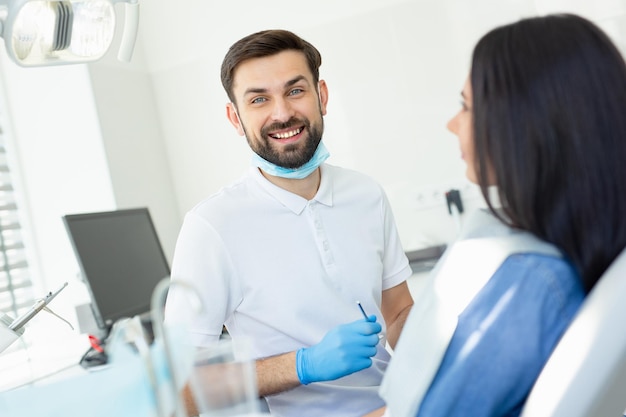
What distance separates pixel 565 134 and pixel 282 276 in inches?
32.9

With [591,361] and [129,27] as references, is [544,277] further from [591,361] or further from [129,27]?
[129,27]

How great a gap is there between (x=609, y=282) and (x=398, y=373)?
1.03 ft

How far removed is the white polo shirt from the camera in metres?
1.58

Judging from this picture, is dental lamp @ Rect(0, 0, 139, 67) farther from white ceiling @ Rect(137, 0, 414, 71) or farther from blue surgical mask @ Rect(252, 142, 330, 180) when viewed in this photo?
white ceiling @ Rect(137, 0, 414, 71)

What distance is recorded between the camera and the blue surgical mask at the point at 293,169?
174 centimetres

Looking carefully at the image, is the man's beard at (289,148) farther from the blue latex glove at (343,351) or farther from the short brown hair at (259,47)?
the blue latex glove at (343,351)

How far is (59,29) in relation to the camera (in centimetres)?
134

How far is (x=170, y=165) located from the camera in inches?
143

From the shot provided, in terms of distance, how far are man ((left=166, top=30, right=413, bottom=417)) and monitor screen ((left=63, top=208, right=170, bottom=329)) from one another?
30.2 inches

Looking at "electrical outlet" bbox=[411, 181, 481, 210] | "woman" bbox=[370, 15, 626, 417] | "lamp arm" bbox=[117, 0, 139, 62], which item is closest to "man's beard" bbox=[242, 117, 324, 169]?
"lamp arm" bbox=[117, 0, 139, 62]

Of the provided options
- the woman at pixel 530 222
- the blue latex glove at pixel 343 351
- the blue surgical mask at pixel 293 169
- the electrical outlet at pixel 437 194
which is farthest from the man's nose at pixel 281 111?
the electrical outlet at pixel 437 194

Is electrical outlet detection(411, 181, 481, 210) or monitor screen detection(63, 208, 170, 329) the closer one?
monitor screen detection(63, 208, 170, 329)

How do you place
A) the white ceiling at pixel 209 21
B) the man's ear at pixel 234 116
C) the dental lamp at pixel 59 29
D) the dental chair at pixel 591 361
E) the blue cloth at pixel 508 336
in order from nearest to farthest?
the dental chair at pixel 591 361, the blue cloth at pixel 508 336, the dental lamp at pixel 59 29, the man's ear at pixel 234 116, the white ceiling at pixel 209 21

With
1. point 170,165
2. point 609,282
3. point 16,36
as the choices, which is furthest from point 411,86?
point 609,282
